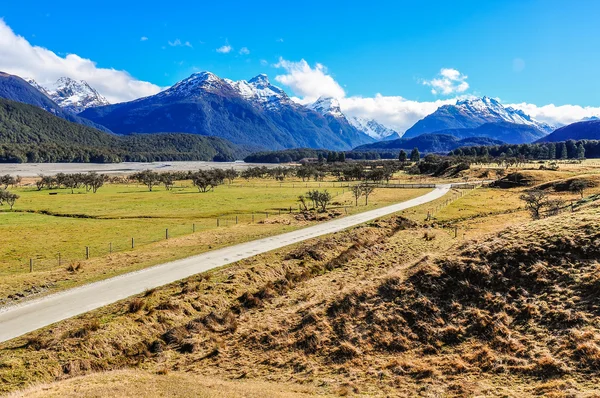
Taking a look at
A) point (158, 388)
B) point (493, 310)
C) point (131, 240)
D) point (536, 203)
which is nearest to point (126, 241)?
point (131, 240)

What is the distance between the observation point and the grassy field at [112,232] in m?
33.8

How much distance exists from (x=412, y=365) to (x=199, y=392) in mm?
9884

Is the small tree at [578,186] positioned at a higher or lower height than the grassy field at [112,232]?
higher

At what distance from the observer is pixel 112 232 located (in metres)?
53.2

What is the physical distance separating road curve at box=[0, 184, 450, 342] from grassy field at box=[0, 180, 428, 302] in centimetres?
221

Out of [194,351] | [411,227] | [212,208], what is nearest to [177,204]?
[212,208]

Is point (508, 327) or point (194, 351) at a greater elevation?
point (508, 327)

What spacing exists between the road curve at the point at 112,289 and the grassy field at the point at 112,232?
2.21 meters

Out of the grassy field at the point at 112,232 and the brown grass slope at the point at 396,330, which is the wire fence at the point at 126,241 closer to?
the grassy field at the point at 112,232

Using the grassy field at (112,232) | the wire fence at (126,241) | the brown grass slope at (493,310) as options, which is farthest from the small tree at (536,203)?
the brown grass slope at (493,310)

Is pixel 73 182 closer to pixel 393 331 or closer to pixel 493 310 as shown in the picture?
pixel 393 331

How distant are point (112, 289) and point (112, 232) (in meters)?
27.9

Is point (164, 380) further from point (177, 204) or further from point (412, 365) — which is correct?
point (177, 204)

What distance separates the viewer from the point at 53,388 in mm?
15844
